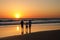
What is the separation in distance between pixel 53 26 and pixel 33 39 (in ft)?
14.6

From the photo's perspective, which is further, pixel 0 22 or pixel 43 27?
pixel 43 27

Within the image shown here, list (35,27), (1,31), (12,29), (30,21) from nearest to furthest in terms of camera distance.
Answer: (30,21) → (1,31) → (12,29) → (35,27)

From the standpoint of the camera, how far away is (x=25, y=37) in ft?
19.9

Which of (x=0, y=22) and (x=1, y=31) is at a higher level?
(x=0, y=22)

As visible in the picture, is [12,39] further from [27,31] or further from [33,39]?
[27,31]

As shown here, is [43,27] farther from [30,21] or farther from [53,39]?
[53,39]

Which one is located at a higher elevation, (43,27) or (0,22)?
(0,22)

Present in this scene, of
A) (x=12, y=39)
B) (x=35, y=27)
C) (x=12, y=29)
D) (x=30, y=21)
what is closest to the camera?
(x=12, y=39)

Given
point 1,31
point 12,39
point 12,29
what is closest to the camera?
point 12,39

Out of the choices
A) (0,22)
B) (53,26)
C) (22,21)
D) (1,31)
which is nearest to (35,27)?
(53,26)

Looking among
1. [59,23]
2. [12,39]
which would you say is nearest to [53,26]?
[59,23]

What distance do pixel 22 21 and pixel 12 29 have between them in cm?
282

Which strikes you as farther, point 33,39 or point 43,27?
point 43,27

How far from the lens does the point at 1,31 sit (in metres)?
8.17
